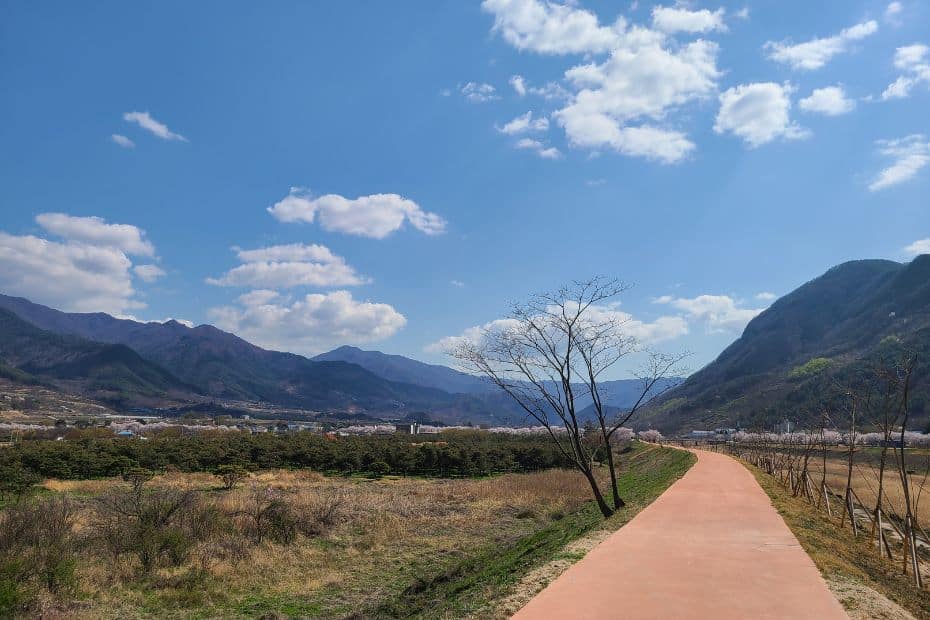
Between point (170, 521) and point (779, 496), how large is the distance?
20.2 meters

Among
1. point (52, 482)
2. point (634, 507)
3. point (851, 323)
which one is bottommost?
point (52, 482)

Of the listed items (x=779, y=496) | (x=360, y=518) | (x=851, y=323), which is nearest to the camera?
(x=779, y=496)

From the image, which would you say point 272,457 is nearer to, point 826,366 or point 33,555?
point 33,555

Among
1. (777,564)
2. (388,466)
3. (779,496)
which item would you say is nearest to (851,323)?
(388,466)

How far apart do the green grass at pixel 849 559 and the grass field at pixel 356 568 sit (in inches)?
163

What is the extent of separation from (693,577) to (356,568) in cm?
1177

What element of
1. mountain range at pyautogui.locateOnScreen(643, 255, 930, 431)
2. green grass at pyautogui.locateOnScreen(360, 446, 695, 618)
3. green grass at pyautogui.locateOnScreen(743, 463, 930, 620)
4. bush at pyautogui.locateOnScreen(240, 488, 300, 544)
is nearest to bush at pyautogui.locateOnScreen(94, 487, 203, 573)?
bush at pyautogui.locateOnScreen(240, 488, 300, 544)

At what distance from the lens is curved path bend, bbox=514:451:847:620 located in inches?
300

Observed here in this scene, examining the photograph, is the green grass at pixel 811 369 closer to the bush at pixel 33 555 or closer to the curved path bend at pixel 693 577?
the curved path bend at pixel 693 577

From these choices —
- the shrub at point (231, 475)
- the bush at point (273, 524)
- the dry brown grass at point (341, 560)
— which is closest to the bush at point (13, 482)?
the dry brown grass at point (341, 560)

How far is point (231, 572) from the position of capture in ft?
53.6

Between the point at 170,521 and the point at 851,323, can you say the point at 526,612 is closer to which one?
the point at 170,521

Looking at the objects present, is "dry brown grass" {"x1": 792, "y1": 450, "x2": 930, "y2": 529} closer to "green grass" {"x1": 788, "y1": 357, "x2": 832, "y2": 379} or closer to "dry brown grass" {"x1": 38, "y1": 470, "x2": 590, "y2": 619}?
"dry brown grass" {"x1": 38, "y1": 470, "x2": 590, "y2": 619}

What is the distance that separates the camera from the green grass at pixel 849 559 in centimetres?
947
